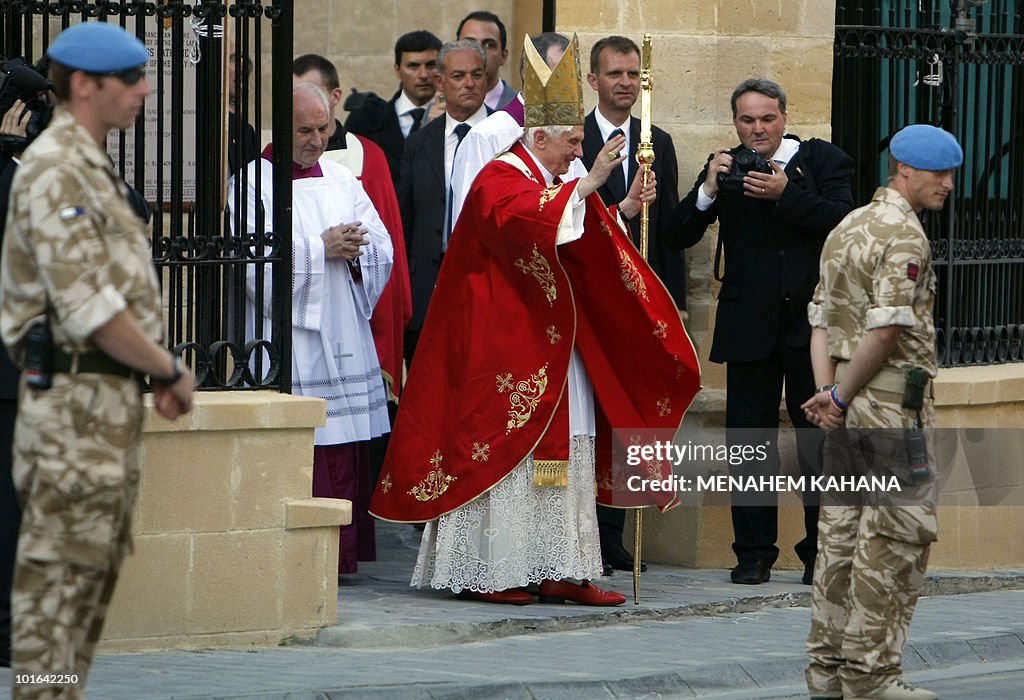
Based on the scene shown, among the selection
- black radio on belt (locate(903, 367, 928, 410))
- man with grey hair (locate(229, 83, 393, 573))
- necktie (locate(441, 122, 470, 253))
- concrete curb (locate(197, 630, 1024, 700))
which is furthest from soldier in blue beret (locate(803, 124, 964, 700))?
necktie (locate(441, 122, 470, 253))

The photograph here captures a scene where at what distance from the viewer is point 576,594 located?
8.66 m

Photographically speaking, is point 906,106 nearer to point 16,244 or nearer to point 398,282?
point 398,282

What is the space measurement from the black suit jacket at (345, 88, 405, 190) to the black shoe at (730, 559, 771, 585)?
9.99 ft

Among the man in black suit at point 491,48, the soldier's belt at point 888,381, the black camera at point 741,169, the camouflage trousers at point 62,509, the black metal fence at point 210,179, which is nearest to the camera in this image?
the camouflage trousers at point 62,509

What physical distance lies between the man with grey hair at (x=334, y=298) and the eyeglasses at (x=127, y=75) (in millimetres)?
3442

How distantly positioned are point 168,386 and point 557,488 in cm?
345

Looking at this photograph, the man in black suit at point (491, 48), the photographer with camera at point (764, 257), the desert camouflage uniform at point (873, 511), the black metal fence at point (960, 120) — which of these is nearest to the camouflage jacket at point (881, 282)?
the desert camouflage uniform at point (873, 511)

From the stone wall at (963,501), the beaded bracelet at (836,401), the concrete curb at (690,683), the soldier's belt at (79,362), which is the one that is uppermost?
the soldier's belt at (79,362)

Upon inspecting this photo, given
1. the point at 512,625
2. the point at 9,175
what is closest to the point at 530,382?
the point at 512,625

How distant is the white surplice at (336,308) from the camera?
355 inches

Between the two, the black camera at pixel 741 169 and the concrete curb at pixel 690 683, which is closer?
the concrete curb at pixel 690 683

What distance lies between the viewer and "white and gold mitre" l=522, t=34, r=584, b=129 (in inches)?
331

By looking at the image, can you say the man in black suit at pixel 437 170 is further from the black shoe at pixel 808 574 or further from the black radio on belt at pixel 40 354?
the black radio on belt at pixel 40 354

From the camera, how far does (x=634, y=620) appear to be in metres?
8.54
